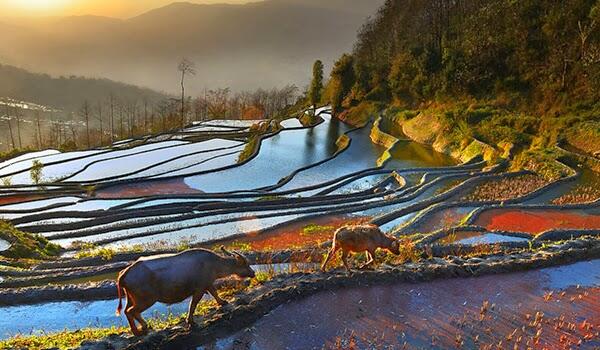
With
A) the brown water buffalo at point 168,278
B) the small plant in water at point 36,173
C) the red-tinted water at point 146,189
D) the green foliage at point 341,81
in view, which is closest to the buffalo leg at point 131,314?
the brown water buffalo at point 168,278

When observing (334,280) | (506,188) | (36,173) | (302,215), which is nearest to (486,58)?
(506,188)

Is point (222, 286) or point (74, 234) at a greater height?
point (222, 286)

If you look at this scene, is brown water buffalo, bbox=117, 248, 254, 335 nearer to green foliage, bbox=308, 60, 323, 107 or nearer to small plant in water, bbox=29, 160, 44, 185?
small plant in water, bbox=29, 160, 44, 185

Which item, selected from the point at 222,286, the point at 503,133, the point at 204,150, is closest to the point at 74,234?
the point at 222,286

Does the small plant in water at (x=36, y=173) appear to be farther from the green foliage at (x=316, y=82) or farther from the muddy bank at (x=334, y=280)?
the green foliage at (x=316, y=82)

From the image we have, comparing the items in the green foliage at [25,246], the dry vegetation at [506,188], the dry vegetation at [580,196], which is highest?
the dry vegetation at [580,196]

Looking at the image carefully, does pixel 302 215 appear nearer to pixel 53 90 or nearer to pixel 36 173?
pixel 36 173

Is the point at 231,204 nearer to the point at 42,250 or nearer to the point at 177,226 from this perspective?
the point at 177,226
